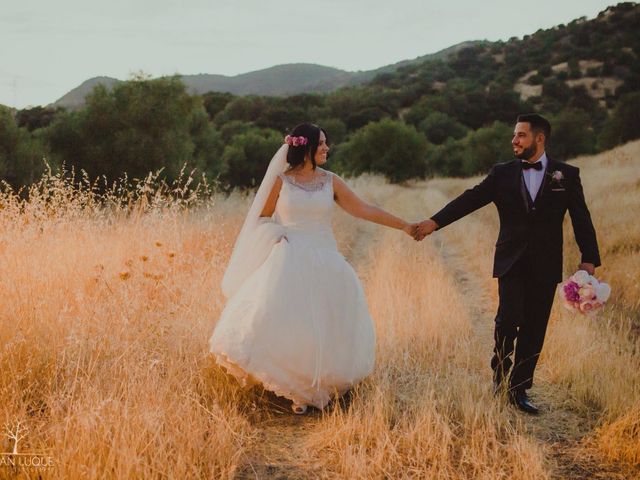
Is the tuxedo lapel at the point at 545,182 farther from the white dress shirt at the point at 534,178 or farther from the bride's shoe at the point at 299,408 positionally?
the bride's shoe at the point at 299,408

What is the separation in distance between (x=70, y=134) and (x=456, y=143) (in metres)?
38.1

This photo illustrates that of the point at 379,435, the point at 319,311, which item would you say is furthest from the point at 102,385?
the point at 379,435

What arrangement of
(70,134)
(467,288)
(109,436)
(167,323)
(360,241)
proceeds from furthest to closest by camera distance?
(70,134)
(360,241)
(467,288)
(167,323)
(109,436)

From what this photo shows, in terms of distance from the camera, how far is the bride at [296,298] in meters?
4.48

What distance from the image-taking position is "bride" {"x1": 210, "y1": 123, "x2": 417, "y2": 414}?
448 centimetres

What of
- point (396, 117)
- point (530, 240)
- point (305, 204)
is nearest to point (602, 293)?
point (530, 240)

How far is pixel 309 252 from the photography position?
4.77 metres

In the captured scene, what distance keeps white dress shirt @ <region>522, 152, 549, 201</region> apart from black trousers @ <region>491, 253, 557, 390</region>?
52cm

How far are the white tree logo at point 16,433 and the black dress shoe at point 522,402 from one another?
357 cm

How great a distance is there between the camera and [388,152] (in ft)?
127

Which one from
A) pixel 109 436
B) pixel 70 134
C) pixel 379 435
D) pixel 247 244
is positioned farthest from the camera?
pixel 70 134

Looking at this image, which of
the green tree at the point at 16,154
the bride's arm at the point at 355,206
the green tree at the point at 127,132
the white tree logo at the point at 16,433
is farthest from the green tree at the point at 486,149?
the white tree logo at the point at 16,433

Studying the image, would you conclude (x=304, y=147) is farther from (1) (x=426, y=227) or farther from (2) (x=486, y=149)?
(2) (x=486, y=149)

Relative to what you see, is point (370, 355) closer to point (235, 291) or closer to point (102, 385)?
point (235, 291)
